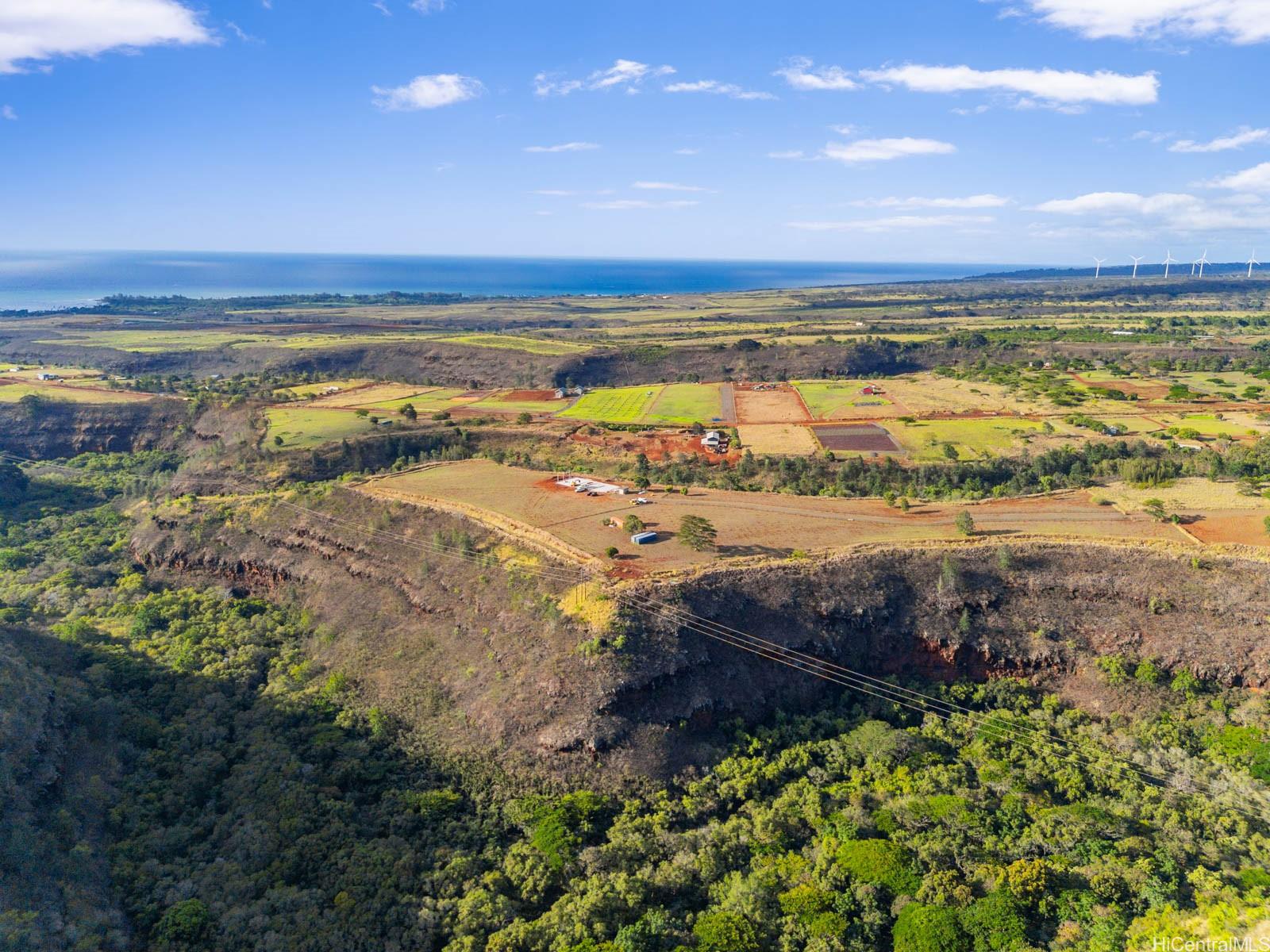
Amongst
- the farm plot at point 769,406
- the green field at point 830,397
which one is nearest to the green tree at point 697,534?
the farm plot at point 769,406

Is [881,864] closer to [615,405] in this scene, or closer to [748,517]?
[748,517]

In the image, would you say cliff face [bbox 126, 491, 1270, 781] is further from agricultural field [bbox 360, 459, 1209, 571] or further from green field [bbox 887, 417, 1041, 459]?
green field [bbox 887, 417, 1041, 459]

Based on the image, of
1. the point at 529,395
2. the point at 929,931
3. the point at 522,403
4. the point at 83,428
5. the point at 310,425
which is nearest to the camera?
the point at 929,931

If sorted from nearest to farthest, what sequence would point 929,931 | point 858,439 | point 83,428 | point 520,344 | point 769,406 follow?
1. point 929,931
2. point 858,439
3. point 83,428
4. point 769,406
5. point 520,344

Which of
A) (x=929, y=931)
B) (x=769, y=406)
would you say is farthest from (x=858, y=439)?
(x=929, y=931)

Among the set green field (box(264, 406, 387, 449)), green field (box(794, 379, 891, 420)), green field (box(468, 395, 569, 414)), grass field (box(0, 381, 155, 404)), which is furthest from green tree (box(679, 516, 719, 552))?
grass field (box(0, 381, 155, 404))
